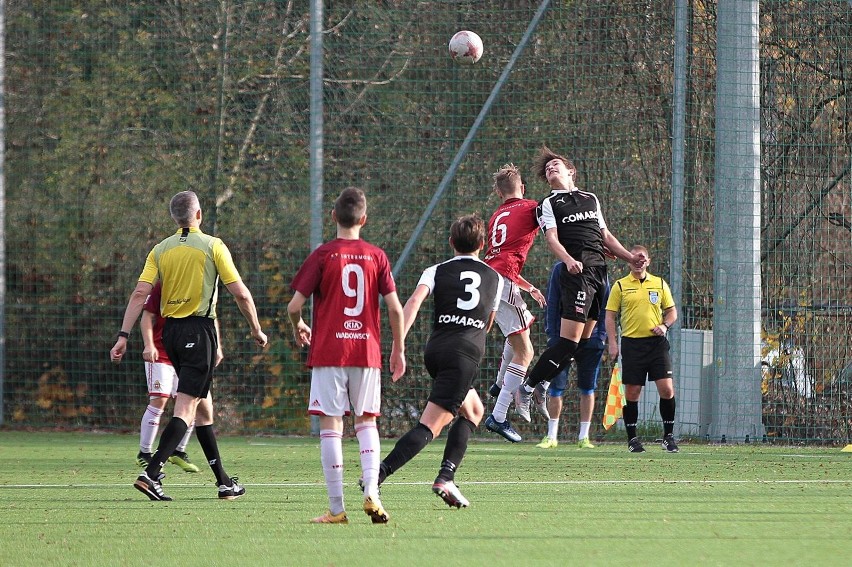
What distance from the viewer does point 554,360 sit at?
35.0ft

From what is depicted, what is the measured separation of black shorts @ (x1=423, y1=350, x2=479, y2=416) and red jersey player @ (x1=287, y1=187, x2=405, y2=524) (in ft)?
1.70

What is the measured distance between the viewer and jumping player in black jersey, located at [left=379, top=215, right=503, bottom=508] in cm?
709

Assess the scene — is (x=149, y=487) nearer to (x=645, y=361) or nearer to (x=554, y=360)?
(x=554, y=360)

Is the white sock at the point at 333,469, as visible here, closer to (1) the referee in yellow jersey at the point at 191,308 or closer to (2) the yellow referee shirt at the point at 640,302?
(1) the referee in yellow jersey at the point at 191,308

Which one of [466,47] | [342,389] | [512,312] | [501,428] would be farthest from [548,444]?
[342,389]

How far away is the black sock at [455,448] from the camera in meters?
7.14

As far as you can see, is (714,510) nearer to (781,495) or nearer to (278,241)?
(781,495)

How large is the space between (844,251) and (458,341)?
7.96 meters

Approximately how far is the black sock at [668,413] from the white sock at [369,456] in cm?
598

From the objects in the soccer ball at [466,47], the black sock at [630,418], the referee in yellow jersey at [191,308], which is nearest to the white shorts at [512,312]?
the black sock at [630,418]

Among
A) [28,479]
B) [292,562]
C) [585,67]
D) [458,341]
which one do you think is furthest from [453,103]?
[292,562]

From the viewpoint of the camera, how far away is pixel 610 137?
1425cm

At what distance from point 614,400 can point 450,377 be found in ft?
22.1

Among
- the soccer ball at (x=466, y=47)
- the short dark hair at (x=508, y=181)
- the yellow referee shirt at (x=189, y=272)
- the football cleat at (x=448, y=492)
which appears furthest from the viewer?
the soccer ball at (x=466, y=47)
